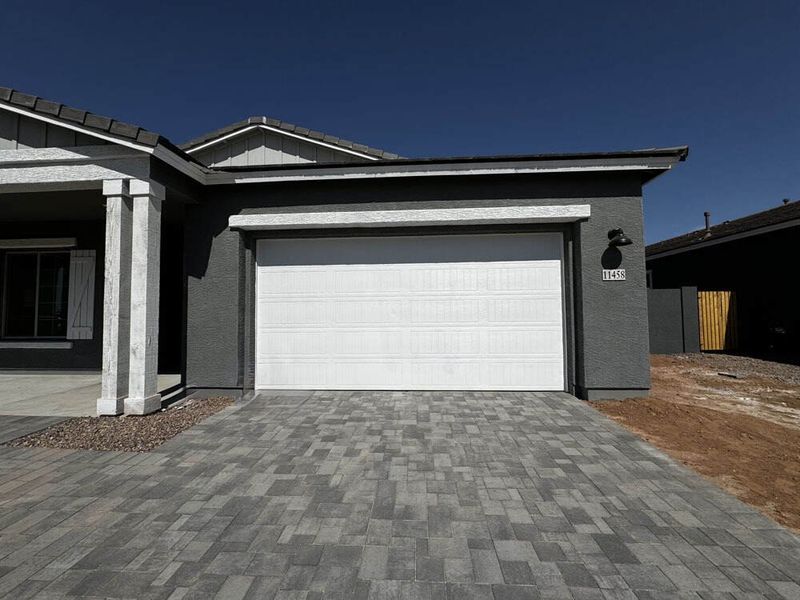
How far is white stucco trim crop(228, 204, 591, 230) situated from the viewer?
5949 mm

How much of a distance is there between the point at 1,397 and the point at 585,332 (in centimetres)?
957

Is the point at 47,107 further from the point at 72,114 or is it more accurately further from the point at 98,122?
the point at 98,122

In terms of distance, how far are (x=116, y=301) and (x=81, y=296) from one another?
478cm

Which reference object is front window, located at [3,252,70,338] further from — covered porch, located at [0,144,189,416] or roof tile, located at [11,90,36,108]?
roof tile, located at [11,90,36,108]

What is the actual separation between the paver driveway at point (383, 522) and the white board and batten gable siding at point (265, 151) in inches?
261

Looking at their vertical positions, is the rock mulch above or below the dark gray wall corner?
below

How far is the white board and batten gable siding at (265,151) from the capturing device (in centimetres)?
882

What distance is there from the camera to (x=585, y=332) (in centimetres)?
584

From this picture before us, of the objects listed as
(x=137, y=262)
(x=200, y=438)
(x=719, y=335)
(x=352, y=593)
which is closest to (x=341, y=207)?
(x=137, y=262)

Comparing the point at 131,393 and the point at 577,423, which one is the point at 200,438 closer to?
the point at 131,393

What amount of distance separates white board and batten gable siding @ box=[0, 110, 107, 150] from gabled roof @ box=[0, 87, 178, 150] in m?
0.22

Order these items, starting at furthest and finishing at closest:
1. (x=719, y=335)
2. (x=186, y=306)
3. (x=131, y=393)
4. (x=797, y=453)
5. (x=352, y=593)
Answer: (x=719, y=335), (x=186, y=306), (x=131, y=393), (x=797, y=453), (x=352, y=593)

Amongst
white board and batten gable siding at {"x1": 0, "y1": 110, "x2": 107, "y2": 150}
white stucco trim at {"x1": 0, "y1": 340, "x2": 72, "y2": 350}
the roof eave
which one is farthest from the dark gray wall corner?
white stucco trim at {"x1": 0, "y1": 340, "x2": 72, "y2": 350}

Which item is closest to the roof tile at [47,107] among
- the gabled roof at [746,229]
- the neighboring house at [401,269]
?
the neighboring house at [401,269]
